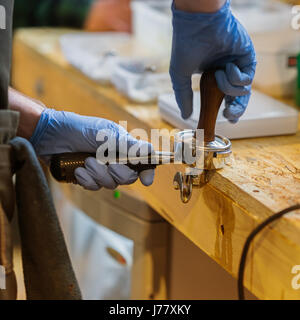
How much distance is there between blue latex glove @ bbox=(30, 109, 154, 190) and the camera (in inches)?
34.7

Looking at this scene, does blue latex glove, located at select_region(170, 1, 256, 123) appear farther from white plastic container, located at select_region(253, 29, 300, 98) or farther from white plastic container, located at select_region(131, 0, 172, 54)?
white plastic container, located at select_region(131, 0, 172, 54)

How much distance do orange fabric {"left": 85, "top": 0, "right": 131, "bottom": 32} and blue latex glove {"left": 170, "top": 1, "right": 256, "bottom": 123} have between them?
48.1 inches

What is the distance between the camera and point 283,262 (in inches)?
29.5

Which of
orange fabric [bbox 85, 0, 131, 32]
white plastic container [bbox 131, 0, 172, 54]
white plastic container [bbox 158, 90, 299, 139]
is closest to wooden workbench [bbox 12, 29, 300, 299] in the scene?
white plastic container [bbox 158, 90, 299, 139]

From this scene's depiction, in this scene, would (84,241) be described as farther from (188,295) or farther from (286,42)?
(286,42)

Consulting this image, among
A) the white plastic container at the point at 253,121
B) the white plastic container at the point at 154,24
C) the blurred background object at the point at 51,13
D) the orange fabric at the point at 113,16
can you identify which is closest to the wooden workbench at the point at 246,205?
the white plastic container at the point at 253,121

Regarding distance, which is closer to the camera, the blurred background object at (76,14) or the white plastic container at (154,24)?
the white plastic container at (154,24)

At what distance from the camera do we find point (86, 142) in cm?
93

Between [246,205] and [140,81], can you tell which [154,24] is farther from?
[246,205]

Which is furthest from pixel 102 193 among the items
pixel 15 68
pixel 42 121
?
pixel 15 68

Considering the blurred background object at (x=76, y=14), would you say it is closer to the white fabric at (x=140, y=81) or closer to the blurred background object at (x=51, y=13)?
the blurred background object at (x=51, y=13)

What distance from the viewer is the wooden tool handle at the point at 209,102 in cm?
86

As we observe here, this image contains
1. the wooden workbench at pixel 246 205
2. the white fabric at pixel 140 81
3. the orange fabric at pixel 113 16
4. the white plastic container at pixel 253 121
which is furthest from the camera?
the orange fabric at pixel 113 16

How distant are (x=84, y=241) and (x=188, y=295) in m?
0.45
